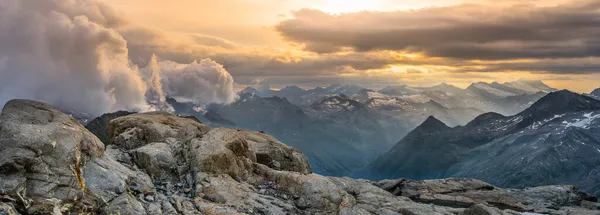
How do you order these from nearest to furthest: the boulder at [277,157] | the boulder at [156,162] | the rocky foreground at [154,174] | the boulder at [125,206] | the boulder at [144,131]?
the rocky foreground at [154,174] < the boulder at [125,206] < the boulder at [156,162] < the boulder at [144,131] < the boulder at [277,157]

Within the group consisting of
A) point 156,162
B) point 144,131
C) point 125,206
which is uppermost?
point 144,131

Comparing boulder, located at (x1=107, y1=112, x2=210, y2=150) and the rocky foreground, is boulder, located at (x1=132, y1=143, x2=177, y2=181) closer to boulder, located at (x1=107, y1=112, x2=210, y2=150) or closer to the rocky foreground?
the rocky foreground

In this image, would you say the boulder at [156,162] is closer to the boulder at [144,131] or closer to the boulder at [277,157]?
the boulder at [144,131]

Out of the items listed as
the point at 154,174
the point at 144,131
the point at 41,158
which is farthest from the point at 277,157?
the point at 41,158

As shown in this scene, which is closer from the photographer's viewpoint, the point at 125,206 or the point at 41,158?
the point at 41,158

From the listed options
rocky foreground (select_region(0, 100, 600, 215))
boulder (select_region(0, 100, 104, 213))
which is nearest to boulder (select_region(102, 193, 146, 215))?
rocky foreground (select_region(0, 100, 600, 215))

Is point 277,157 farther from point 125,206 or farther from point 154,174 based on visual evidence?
point 125,206

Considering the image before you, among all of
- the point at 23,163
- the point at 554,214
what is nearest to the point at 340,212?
the point at 23,163

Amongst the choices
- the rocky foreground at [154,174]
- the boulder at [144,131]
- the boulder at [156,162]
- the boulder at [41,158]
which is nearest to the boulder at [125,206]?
the rocky foreground at [154,174]

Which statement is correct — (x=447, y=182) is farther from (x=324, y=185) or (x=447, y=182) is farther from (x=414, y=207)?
(x=324, y=185)

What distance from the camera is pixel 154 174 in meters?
44.7

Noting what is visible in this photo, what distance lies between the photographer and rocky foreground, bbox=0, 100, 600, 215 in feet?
97.8

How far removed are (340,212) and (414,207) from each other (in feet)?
44.0

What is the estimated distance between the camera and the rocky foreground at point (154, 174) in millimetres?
29812
